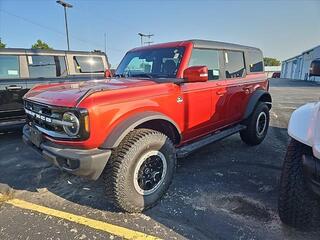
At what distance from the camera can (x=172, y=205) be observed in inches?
131

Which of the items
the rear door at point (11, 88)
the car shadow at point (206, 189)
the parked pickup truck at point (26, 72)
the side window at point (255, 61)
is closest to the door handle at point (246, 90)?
the side window at point (255, 61)

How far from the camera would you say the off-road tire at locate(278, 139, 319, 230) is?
259 centimetres

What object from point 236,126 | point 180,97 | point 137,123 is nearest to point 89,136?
point 137,123

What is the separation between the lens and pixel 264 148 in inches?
215

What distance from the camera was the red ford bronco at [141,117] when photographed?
2.83 metres

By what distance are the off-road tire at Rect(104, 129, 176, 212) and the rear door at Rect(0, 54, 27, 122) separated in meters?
3.88

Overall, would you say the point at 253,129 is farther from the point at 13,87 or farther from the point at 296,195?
the point at 13,87

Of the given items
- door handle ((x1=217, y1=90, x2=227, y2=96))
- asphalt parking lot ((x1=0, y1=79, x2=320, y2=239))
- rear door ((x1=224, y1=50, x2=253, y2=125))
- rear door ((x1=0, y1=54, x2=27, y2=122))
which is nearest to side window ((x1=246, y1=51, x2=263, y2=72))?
rear door ((x1=224, y1=50, x2=253, y2=125))

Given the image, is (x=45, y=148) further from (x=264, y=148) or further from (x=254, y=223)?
(x=264, y=148)

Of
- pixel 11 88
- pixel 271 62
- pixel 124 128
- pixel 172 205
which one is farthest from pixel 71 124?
pixel 271 62

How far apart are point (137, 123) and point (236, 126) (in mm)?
2651

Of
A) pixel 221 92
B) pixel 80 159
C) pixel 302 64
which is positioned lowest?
pixel 80 159

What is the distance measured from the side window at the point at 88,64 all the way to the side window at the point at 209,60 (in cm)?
394

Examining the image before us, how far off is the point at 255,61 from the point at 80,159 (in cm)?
438
